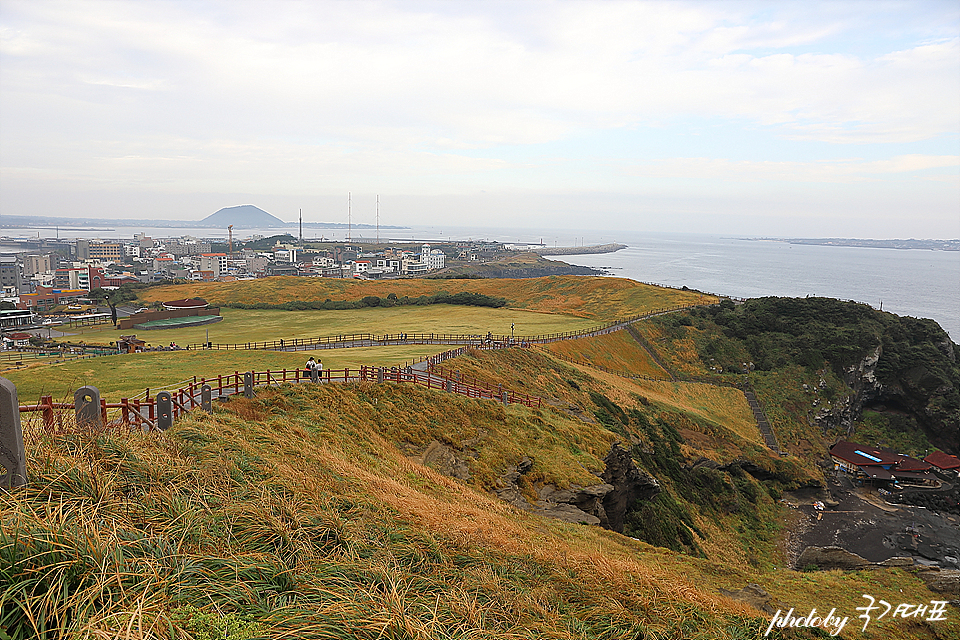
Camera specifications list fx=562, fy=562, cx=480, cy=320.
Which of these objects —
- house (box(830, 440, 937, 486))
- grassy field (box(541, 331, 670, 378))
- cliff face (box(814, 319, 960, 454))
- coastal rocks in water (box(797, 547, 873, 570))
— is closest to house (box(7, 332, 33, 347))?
grassy field (box(541, 331, 670, 378))

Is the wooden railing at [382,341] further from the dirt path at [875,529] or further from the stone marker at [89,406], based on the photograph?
the stone marker at [89,406]

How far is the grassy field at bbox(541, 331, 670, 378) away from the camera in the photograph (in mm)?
45438

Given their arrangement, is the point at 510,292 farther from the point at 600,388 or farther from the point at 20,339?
the point at 20,339

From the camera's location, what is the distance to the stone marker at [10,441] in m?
6.44

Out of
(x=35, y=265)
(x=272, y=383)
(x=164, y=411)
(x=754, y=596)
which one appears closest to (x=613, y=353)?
(x=272, y=383)

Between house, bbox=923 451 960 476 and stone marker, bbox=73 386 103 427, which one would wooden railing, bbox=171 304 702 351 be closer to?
stone marker, bbox=73 386 103 427

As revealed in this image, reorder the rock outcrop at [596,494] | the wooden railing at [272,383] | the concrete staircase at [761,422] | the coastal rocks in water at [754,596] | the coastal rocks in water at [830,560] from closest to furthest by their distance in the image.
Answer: the coastal rocks in water at [754,596], the wooden railing at [272,383], the rock outcrop at [596,494], the coastal rocks in water at [830,560], the concrete staircase at [761,422]

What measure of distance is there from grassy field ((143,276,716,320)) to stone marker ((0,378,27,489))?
60.4 metres

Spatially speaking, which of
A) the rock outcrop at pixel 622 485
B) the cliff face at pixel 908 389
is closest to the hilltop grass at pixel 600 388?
the rock outcrop at pixel 622 485

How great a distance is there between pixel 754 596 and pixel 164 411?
543 inches

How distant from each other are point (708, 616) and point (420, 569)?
4.70 meters

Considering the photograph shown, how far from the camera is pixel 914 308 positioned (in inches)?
5276

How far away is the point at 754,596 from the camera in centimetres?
1213

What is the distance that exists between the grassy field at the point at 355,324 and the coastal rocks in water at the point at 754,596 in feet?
118
